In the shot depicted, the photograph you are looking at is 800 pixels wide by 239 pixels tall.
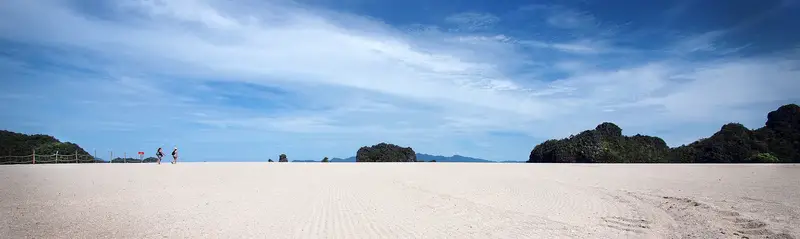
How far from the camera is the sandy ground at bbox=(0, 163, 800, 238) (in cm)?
880

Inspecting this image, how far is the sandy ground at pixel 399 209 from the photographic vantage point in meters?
8.80

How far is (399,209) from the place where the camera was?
11805mm

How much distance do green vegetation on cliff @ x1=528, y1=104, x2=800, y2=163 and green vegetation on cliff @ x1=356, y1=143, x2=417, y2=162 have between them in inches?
515

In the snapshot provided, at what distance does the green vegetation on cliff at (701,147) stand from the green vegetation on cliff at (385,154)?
13.1 metres

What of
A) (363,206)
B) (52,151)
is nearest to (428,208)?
(363,206)

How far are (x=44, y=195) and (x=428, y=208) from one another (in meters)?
10.9

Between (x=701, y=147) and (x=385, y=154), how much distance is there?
2766 centimetres

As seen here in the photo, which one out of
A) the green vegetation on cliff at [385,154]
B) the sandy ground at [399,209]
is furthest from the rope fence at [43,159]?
the sandy ground at [399,209]

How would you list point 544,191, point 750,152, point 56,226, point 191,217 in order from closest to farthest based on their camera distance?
point 56,226, point 191,217, point 544,191, point 750,152

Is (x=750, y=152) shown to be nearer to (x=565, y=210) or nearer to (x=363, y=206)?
(x=565, y=210)

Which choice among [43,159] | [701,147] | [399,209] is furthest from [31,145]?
[701,147]

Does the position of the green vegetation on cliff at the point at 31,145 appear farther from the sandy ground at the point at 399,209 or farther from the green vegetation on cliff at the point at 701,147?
the green vegetation on cliff at the point at 701,147

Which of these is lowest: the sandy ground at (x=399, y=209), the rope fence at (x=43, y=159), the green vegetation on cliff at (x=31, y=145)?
the sandy ground at (x=399, y=209)

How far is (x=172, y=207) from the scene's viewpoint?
11523 mm
